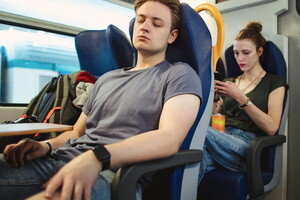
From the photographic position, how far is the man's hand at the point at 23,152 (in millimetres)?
1087

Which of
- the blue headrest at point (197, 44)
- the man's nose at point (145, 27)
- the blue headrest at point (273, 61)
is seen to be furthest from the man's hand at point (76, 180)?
the blue headrest at point (273, 61)

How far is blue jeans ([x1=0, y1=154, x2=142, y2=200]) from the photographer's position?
3.16 feet

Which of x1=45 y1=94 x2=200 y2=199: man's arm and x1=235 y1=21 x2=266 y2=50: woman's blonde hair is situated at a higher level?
x1=235 y1=21 x2=266 y2=50: woman's blonde hair

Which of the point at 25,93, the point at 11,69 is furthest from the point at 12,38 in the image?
the point at 25,93

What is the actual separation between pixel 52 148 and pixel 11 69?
5.31 feet

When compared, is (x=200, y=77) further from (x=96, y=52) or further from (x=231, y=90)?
(x=96, y=52)

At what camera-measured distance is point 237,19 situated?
7.90 feet

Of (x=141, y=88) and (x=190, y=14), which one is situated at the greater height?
(x=190, y=14)

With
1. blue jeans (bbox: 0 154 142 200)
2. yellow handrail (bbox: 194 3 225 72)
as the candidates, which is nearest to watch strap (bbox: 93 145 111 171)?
blue jeans (bbox: 0 154 142 200)

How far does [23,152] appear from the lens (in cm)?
111

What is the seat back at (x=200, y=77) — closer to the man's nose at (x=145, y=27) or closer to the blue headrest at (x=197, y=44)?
the blue headrest at (x=197, y=44)

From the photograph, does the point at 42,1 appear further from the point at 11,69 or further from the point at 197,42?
the point at 197,42

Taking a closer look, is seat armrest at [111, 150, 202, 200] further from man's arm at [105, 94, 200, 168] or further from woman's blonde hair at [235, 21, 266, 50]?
woman's blonde hair at [235, 21, 266, 50]

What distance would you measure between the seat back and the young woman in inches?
16.7
